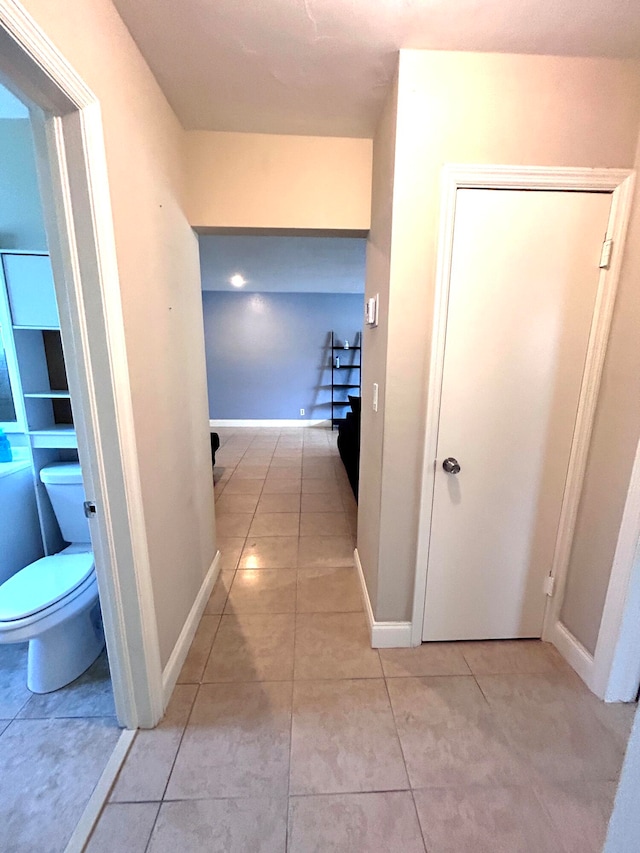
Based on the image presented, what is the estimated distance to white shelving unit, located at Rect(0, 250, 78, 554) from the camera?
171cm

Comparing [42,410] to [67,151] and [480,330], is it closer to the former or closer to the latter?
[67,151]

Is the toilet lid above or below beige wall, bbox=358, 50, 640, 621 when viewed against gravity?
below

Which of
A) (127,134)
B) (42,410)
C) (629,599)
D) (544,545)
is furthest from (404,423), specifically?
(42,410)

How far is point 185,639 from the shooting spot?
159 cm

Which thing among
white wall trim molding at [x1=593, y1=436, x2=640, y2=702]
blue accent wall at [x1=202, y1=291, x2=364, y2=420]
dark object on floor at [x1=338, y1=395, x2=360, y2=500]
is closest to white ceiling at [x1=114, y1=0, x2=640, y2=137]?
white wall trim molding at [x1=593, y1=436, x2=640, y2=702]

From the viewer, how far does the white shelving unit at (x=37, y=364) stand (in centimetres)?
171

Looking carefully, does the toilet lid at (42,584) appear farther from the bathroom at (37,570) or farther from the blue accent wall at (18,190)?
the blue accent wall at (18,190)

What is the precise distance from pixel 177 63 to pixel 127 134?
1.31ft

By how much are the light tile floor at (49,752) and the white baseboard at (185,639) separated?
0.65 ft

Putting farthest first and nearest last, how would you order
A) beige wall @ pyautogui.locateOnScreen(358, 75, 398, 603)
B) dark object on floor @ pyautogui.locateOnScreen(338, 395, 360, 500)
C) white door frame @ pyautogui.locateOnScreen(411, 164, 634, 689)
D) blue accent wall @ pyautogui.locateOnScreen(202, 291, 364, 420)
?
Result: blue accent wall @ pyautogui.locateOnScreen(202, 291, 364, 420) < dark object on floor @ pyautogui.locateOnScreen(338, 395, 360, 500) < beige wall @ pyautogui.locateOnScreen(358, 75, 398, 603) < white door frame @ pyautogui.locateOnScreen(411, 164, 634, 689)

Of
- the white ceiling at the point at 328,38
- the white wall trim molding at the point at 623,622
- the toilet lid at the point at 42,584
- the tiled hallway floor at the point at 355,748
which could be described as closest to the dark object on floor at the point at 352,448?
the tiled hallway floor at the point at 355,748

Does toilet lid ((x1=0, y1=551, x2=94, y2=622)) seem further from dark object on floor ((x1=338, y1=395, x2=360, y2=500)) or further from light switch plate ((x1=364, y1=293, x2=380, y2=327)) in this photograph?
dark object on floor ((x1=338, y1=395, x2=360, y2=500))

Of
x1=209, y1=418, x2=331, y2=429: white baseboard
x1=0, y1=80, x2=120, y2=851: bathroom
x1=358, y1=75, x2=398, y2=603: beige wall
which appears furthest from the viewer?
x1=209, y1=418, x2=331, y2=429: white baseboard

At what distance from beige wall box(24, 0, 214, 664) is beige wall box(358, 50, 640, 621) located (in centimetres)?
90
